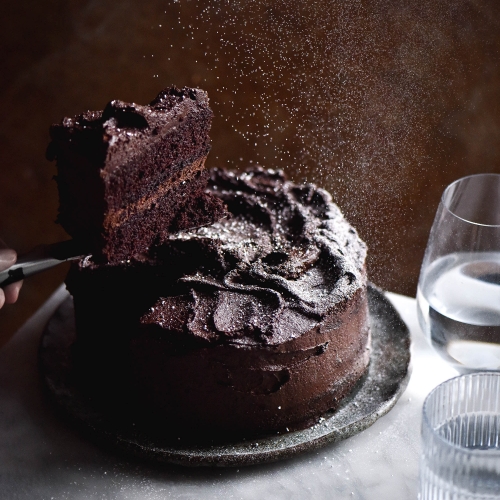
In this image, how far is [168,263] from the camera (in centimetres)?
193

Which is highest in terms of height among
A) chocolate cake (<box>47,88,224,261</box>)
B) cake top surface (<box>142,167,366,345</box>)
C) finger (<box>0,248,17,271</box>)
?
chocolate cake (<box>47,88,224,261</box>)

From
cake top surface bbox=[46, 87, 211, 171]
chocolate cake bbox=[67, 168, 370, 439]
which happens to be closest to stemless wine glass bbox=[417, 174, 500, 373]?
chocolate cake bbox=[67, 168, 370, 439]

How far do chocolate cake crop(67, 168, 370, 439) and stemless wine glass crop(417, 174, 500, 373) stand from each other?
0.62 feet

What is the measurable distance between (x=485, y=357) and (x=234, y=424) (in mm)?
617

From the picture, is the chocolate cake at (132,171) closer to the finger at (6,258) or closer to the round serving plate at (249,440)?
the finger at (6,258)

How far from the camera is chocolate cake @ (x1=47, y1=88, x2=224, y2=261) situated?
5.39 ft

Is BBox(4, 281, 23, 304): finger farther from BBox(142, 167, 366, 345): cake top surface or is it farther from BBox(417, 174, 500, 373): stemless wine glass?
BBox(417, 174, 500, 373): stemless wine glass

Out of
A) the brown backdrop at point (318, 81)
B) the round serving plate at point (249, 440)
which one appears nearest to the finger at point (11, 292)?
the round serving plate at point (249, 440)

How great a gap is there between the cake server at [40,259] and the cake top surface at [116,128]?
226mm

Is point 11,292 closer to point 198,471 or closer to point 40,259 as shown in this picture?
point 40,259

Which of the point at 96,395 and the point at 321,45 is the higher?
the point at 321,45

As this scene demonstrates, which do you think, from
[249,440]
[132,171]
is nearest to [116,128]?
[132,171]

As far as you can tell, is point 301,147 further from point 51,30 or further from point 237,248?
point 51,30

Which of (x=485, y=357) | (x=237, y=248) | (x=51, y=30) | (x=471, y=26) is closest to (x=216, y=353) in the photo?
(x=237, y=248)
